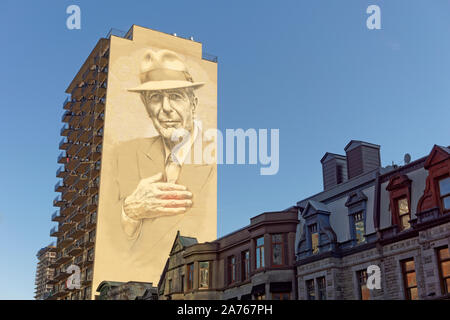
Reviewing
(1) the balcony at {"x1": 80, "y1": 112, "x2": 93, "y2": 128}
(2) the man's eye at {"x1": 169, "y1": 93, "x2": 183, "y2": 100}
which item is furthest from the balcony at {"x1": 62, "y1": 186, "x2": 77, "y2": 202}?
(2) the man's eye at {"x1": 169, "y1": 93, "x2": 183, "y2": 100}

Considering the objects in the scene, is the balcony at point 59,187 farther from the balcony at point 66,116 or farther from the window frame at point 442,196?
the window frame at point 442,196

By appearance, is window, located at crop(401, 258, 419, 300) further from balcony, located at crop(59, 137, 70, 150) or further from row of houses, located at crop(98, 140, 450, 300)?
balcony, located at crop(59, 137, 70, 150)

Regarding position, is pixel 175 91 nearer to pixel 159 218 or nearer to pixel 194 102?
pixel 194 102

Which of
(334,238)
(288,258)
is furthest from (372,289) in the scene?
(288,258)

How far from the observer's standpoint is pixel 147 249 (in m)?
72.1

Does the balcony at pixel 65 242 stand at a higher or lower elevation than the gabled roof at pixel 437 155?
higher

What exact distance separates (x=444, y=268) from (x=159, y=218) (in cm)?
5067

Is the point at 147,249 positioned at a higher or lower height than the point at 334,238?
higher

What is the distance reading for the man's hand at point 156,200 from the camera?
7294 cm

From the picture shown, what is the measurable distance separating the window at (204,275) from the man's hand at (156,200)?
3007 cm

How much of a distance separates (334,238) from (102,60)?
180 feet

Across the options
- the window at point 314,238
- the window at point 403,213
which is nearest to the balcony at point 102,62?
the window at point 314,238

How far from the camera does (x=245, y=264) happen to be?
40.8 metres
